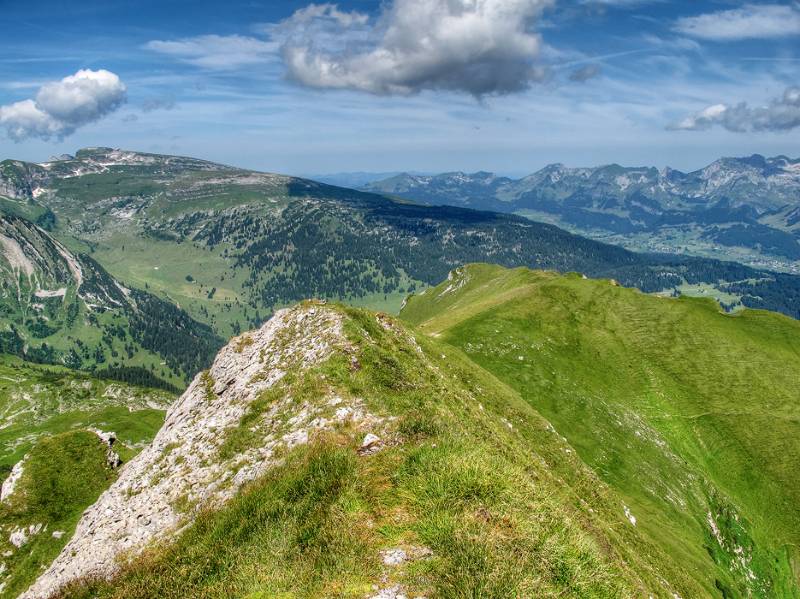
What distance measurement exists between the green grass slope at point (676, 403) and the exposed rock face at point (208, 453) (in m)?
38.8

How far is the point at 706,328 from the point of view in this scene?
114m

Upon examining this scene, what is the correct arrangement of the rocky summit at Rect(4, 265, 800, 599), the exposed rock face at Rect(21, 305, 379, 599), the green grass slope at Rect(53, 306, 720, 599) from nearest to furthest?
1. the green grass slope at Rect(53, 306, 720, 599)
2. the rocky summit at Rect(4, 265, 800, 599)
3. the exposed rock face at Rect(21, 305, 379, 599)

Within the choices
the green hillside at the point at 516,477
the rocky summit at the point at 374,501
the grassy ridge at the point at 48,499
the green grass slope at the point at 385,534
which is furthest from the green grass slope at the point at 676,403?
the grassy ridge at the point at 48,499

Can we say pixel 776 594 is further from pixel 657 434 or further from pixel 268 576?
pixel 268 576

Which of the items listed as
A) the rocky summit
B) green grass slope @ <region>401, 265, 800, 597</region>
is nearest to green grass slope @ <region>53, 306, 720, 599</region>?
the rocky summit

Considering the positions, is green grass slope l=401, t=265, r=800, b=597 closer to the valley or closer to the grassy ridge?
the valley

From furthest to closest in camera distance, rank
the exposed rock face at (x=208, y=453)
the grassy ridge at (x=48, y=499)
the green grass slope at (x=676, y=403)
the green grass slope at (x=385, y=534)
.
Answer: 1. the green grass slope at (x=676, y=403)
2. the grassy ridge at (x=48, y=499)
3. the exposed rock face at (x=208, y=453)
4. the green grass slope at (x=385, y=534)

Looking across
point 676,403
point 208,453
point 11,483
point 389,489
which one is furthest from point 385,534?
point 676,403

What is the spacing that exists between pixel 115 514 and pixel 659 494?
228ft

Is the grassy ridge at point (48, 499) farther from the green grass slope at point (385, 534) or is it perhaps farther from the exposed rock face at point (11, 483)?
the green grass slope at point (385, 534)

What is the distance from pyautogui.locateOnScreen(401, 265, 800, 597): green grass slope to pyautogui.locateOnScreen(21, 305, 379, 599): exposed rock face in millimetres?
38774

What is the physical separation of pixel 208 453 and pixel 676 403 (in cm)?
9549

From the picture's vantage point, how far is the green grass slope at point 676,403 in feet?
212

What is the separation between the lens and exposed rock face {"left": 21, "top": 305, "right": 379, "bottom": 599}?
2116 centimetres
